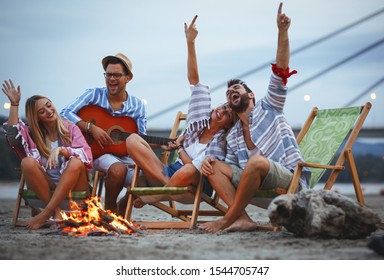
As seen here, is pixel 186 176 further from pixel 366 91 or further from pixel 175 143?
pixel 366 91

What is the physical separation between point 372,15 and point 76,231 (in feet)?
71.3

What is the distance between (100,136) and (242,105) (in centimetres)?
128

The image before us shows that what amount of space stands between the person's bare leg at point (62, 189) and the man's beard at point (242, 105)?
3.88ft

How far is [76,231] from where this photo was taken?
4.23 m

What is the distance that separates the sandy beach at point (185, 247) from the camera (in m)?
3.21

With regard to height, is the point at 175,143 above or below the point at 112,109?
Answer: below

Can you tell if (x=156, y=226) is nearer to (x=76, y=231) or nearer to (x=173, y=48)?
(x=76, y=231)

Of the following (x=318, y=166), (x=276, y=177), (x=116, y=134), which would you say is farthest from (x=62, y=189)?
(x=318, y=166)

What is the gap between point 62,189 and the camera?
4.75 m

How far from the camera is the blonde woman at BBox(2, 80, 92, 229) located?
4.79 metres

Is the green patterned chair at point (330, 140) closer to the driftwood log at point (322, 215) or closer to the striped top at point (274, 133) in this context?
the striped top at point (274, 133)

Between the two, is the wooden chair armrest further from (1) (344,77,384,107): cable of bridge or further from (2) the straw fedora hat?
(1) (344,77,384,107): cable of bridge

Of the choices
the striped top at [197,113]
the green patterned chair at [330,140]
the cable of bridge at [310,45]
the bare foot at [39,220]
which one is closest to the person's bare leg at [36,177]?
the bare foot at [39,220]
